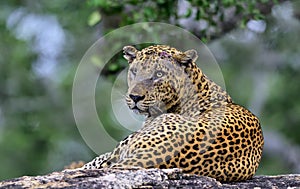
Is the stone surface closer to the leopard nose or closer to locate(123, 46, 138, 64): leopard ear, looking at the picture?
the leopard nose

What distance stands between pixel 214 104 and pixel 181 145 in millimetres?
1533

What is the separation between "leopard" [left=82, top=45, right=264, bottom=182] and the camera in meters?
7.53

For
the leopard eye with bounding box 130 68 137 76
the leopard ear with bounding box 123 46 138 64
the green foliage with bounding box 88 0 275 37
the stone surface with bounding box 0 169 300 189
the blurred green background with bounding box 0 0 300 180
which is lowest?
the stone surface with bounding box 0 169 300 189

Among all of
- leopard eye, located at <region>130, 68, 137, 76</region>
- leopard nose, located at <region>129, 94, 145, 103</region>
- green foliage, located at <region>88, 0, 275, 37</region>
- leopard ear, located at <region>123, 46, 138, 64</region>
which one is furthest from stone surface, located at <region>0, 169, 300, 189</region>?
green foliage, located at <region>88, 0, 275, 37</region>

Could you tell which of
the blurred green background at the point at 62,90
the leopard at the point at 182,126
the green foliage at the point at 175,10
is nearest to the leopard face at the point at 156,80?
the leopard at the point at 182,126

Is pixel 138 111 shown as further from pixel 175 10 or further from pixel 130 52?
pixel 175 10

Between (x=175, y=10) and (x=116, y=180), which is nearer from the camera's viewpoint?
(x=116, y=180)

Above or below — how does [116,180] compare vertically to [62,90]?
below

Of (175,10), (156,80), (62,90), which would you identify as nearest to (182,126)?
(156,80)

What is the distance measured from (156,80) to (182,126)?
1.08m

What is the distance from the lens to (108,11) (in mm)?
13766

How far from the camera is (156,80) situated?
872 cm

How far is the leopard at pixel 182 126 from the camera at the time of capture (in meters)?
7.53

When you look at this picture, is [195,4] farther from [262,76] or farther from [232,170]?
[262,76]
